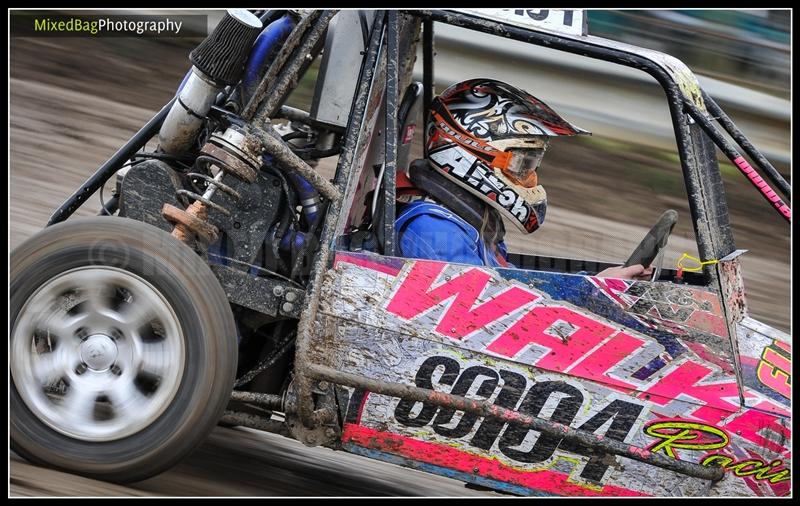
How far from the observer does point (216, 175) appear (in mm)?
3309

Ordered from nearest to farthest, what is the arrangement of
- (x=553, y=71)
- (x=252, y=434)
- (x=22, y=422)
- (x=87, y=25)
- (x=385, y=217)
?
1. (x=22, y=422)
2. (x=385, y=217)
3. (x=252, y=434)
4. (x=87, y=25)
5. (x=553, y=71)

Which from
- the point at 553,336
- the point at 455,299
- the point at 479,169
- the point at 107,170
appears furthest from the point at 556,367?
the point at 107,170

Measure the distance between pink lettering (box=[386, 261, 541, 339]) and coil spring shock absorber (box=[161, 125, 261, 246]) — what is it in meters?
0.64

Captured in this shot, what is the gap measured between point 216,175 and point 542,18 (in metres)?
1.23

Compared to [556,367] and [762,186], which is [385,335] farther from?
[762,186]

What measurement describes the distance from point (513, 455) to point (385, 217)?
3.05 ft

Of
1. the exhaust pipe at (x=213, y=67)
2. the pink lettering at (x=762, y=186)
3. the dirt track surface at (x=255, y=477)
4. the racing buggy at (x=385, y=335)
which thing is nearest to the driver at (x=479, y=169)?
the racing buggy at (x=385, y=335)

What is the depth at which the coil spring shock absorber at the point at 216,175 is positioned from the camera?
3.23m

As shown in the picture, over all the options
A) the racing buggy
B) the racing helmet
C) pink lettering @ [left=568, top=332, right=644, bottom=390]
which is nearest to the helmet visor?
the racing helmet

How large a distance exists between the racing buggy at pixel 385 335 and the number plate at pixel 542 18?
10 millimetres

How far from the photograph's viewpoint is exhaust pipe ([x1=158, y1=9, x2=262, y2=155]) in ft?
10.8

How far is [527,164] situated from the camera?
3703 mm

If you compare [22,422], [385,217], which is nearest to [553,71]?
[385,217]
